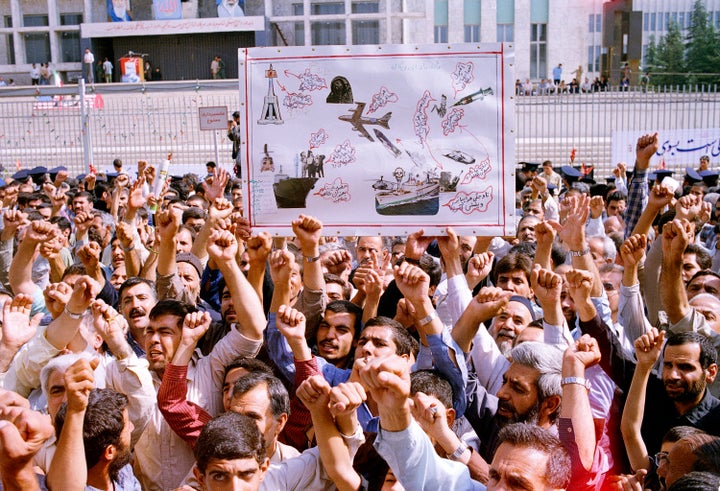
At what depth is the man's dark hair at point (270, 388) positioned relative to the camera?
373 cm

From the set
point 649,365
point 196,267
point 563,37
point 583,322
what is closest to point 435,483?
point 649,365

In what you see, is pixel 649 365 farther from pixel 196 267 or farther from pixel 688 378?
pixel 196 267

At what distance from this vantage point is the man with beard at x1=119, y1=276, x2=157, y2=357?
5.09 metres

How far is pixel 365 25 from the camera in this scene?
42250 mm

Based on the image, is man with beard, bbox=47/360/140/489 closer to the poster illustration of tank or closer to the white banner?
the poster illustration of tank

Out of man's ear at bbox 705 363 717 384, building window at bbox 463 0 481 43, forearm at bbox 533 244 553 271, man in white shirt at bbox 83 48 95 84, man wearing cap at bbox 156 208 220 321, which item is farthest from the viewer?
building window at bbox 463 0 481 43

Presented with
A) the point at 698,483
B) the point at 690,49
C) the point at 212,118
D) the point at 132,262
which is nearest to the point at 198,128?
the point at 212,118

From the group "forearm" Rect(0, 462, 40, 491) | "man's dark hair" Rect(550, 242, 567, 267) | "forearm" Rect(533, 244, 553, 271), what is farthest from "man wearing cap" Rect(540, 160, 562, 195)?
"forearm" Rect(0, 462, 40, 491)

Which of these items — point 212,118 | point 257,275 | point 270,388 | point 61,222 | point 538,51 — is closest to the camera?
point 270,388

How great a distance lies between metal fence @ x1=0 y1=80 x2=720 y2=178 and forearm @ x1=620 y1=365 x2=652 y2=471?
18229 millimetres

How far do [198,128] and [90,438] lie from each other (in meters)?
18.9

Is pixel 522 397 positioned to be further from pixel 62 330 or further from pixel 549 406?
pixel 62 330

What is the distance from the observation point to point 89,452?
335cm

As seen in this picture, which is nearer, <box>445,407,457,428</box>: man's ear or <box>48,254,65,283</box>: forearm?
<box>445,407,457,428</box>: man's ear
